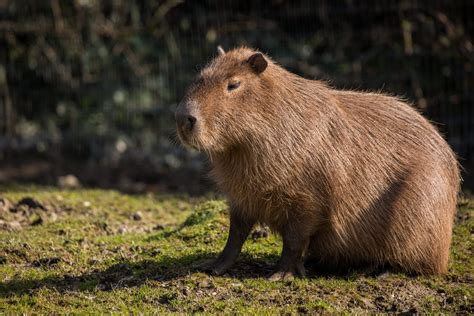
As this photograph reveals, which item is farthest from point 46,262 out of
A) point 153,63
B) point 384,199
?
point 153,63

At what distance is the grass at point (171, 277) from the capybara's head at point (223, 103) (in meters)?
0.86

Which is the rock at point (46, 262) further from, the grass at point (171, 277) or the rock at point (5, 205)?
the rock at point (5, 205)

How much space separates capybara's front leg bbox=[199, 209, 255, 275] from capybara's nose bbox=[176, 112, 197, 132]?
70cm

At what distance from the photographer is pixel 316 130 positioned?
4582 mm

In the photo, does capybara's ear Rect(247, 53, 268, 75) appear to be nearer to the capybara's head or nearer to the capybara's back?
the capybara's head

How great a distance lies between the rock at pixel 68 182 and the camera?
827 cm

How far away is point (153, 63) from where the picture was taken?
10.1 meters

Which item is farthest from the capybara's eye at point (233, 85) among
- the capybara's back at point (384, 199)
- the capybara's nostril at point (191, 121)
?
the capybara's back at point (384, 199)

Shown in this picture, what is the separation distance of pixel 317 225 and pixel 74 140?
20.1 feet

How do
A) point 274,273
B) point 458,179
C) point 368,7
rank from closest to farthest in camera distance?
point 274,273
point 458,179
point 368,7

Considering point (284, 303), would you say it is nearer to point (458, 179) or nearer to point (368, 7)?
point (458, 179)

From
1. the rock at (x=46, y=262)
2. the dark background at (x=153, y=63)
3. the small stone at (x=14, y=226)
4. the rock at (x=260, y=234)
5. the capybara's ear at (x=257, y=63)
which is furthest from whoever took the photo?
the dark background at (x=153, y=63)

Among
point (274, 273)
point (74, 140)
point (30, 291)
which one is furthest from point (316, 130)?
point (74, 140)

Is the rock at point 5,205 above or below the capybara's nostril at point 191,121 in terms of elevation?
below
